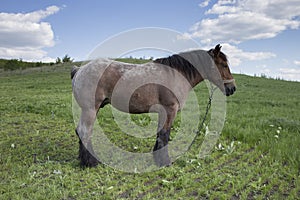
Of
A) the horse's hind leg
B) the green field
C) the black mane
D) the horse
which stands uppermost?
the black mane

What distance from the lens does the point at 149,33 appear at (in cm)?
505

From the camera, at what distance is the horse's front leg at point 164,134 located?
14.6 feet

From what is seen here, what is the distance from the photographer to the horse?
422 centimetres

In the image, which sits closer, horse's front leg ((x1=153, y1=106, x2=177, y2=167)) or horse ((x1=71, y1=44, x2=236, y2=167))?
horse ((x1=71, y1=44, x2=236, y2=167))

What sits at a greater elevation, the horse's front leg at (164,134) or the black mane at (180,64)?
the black mane at (180,64)

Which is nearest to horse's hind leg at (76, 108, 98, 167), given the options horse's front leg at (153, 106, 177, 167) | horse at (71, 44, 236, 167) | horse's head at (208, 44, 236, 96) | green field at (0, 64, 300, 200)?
horse at (71, 44, 236, 167)

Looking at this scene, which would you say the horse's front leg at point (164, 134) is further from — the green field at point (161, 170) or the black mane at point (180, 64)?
the black mane at point (180, 64)

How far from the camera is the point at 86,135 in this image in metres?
4.24

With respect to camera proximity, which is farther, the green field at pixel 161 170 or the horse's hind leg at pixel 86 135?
the horse's hind leg at pixel 86 135

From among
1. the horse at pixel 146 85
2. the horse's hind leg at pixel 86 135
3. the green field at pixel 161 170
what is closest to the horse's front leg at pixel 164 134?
the horse at pixel 146 85

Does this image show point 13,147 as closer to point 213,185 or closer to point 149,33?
point 149,33

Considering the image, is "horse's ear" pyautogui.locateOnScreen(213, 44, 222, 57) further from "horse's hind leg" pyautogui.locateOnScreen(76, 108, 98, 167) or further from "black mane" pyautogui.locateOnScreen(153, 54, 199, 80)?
"horse's hind leg" pyautogui.locateOnScreen(76, 108, 98, 167)

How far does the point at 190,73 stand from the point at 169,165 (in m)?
1.85

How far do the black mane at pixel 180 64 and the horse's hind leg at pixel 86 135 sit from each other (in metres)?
1.68
